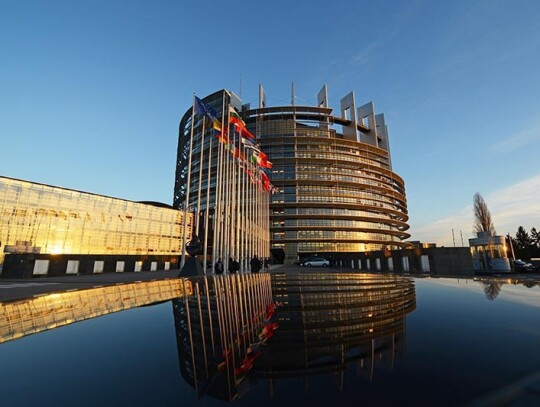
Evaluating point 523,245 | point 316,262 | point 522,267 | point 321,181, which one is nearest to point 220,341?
point 522,267

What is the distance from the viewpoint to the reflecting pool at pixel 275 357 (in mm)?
2400

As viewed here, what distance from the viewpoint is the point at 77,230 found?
36.7m

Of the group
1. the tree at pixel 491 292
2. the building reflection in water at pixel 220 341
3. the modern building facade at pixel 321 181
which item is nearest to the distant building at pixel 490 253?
the tree at pixel 491 292

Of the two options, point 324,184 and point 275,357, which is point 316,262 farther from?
point 275,357

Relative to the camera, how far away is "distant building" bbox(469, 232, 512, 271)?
27938 millimetres

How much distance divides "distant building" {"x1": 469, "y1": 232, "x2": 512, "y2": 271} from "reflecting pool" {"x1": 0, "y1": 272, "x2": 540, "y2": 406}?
94.1 feet

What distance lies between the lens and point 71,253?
35.5 meters

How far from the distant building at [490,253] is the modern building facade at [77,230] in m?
45.3

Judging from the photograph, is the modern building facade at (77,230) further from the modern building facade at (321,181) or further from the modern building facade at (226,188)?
the modern building facade at (321,181)

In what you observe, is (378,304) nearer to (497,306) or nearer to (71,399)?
(497,306)

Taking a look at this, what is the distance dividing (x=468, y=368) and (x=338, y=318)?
2.78 metres

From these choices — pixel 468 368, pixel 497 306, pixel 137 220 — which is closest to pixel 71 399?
pixel 468 368

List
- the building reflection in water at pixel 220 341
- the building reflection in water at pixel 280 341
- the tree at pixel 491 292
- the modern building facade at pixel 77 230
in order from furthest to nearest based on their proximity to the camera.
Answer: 1. the modern building facade at pixel 77 230
2. the tree at pixel 491 292
3. the building reflection in water at pixel 280 341
4. the building reflection in water at pixel 220 341

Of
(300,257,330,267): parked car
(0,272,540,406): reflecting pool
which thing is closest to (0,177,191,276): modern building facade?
(300,257,330,267): parked car
